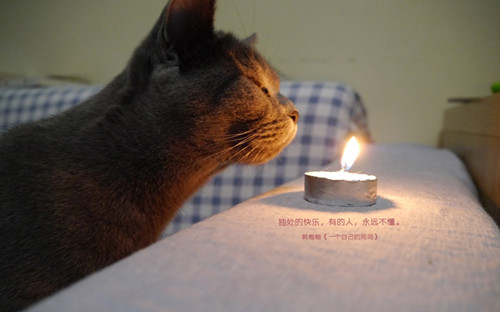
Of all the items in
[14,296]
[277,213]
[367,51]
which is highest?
[367,51]

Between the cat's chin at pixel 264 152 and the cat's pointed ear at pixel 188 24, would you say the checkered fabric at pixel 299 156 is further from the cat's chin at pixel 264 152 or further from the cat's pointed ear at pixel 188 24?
the cat's pointed ear at pixel 188 24

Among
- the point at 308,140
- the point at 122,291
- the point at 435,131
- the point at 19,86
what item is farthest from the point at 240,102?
the point at 19,86

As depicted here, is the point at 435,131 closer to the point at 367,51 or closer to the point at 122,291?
the point at 367,51

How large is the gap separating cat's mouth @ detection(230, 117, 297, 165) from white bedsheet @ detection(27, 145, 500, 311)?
182mm

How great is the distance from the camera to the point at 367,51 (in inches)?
57.7

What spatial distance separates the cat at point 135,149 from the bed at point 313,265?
18 centimetres

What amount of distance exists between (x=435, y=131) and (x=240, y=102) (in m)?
1.33

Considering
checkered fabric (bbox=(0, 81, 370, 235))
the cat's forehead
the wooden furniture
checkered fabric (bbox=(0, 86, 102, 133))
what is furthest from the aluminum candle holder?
checkered fabric (bbox=(0, 86, 102, 133))

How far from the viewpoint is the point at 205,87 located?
60 cm

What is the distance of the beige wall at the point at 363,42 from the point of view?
4.15 ft

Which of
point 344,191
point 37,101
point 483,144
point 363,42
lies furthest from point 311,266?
point 37,101

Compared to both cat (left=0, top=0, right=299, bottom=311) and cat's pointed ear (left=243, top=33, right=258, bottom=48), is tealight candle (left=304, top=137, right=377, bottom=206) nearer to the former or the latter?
cat (left=0, top=0, right=299, bottom=311)

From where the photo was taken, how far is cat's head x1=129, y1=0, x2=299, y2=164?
595 mm

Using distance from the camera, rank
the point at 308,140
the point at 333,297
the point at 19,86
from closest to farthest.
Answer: the point at 333,297
the point at 308,140
the point at 19,86
